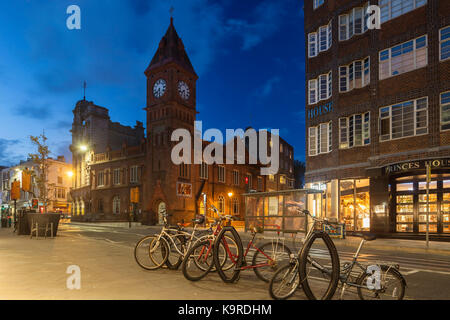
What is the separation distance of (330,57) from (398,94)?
6150mm

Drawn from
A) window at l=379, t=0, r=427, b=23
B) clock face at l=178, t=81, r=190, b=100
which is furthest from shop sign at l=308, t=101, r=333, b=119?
clock face at l=178, t=81, r=190, b=100

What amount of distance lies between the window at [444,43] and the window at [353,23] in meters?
4.95

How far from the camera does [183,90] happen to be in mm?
50594

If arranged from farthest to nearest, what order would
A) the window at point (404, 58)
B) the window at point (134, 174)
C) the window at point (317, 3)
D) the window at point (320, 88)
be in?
the window at point (134, 174) < the window at point (317, 3) < the window at point (320, 88) < the window at point (404, 58)

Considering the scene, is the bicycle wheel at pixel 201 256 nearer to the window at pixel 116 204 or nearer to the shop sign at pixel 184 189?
the shop sign at pixel 184 189

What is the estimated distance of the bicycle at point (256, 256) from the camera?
281 inches

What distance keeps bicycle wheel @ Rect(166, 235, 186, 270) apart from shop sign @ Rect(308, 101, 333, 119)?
65.9ft

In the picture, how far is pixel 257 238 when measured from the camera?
763 centimetres

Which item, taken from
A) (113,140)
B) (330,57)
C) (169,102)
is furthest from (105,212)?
(330,57)

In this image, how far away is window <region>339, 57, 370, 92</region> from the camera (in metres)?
24.4

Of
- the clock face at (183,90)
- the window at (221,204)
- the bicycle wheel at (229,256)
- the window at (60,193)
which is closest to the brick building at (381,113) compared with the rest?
the bicycle wheel at (229,256)

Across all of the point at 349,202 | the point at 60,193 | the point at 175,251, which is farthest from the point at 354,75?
the point at 60,193

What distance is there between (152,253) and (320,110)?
2116cm
